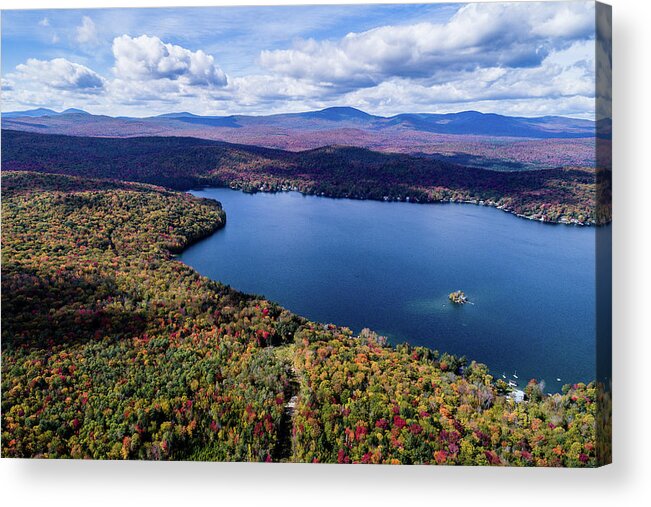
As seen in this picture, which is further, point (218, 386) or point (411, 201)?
point (411, 201)

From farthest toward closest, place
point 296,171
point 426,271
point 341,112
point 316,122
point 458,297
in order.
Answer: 1. point 296,171
2. point 316,122
3. point 426,271
4. point 341,112
5. point 458,297

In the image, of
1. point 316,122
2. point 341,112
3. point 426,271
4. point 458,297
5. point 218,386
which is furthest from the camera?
point 316,122

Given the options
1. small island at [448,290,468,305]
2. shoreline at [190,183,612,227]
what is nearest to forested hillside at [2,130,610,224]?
shoreline at [190,183,612,227]

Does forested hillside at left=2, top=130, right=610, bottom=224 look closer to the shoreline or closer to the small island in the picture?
the shoreline

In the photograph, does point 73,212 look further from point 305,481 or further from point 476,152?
point 476,152

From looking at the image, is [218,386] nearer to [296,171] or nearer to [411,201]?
[296,171]

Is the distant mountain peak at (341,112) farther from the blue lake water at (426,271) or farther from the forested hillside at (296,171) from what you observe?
the blue lake water at (426,271)

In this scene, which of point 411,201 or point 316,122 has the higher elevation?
point 316,122

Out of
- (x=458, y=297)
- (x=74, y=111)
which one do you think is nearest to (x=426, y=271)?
(x=458, y=297)
